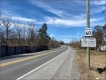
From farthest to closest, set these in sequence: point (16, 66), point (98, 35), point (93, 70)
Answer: point (98, 35) < point (16, 66) < point (93, 70)

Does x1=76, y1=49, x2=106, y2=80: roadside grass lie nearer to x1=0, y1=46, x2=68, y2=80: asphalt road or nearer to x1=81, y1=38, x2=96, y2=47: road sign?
x1=81, y1=38, x2=96, y2=47: road sign

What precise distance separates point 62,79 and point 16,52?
35.4 metres

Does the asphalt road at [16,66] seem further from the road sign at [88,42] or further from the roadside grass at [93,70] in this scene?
the road sign at [88,42]

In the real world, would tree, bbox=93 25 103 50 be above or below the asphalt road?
above

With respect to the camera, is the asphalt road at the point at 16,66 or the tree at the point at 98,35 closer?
the asphalt road at the point at 16,66

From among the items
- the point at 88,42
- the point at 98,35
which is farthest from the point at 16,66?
the point at 98,35

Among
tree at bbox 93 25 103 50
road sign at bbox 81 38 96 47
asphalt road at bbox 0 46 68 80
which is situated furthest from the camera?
tree at bbox 93 25 103 50

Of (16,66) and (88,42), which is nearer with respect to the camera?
(88,42)

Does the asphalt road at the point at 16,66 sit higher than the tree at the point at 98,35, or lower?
Result: lower

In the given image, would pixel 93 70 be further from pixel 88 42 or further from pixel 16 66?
pixel 16 66

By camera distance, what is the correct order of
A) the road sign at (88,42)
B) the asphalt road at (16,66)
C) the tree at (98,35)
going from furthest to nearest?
the tree at (98,35) < the road sign at (88,42) < the asphalt road at (16,66)

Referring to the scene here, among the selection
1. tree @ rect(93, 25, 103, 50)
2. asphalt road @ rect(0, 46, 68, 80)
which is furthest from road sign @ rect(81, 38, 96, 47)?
tree @ rect(93, 25, 103, 50)

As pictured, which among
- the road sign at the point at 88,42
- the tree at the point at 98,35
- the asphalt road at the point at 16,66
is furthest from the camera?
the tree at the point at 98,35

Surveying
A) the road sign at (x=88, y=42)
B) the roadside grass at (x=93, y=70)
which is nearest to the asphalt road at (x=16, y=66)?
the roadside grass at (x=93, y=70)
